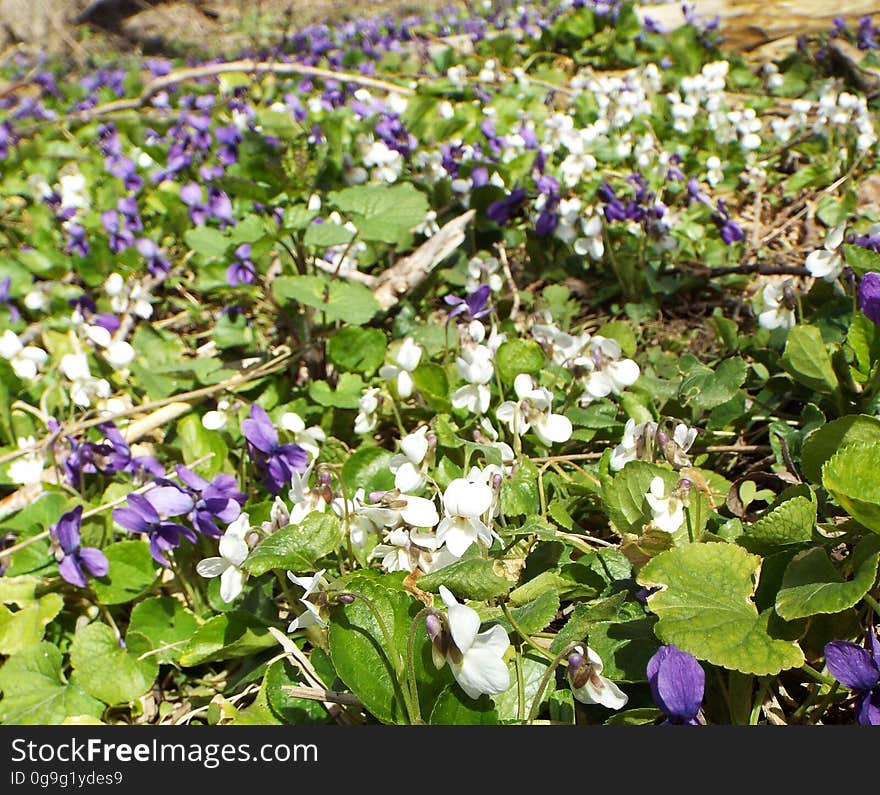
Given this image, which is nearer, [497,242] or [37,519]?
[37,519]

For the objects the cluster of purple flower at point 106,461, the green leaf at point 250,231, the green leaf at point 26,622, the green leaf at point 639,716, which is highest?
the green leaf at point 250,231

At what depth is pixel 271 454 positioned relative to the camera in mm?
1993

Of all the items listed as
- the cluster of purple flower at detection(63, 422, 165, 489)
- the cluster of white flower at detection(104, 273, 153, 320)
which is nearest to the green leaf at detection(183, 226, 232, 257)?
the cluster of white flower at detection(104, 273, 153, 320)

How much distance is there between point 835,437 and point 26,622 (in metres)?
1.86

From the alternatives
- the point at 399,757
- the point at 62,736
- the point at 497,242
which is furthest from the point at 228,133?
the point at 399,757

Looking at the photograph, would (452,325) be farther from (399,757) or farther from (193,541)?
(399,757)

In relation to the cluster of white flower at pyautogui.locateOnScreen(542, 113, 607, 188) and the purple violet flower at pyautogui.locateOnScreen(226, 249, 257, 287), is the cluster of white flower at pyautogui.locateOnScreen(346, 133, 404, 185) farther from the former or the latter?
the purple violet flower at pyautogui.locateOnScreen(226, 249, 257, 287)

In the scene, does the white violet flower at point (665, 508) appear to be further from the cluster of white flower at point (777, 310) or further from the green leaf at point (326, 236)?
the green leaf at point (326, 236)

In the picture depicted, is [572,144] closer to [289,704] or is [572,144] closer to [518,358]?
[518,358]

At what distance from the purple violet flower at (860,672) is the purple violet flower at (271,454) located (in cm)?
122

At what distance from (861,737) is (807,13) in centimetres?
546

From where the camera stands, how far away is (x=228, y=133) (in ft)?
13.4

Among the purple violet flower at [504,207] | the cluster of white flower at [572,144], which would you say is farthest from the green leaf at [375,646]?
the cluster of white flower at [572,144]

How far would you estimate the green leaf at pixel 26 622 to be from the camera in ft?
6.46
